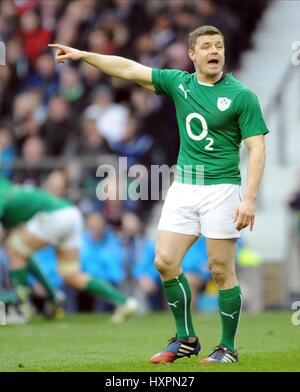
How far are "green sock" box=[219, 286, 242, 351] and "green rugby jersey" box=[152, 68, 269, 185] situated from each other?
78 cm

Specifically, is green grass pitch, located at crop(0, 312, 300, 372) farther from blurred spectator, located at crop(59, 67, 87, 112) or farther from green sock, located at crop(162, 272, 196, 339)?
blurred spectator, located at crop(59, 67, 87, 112)

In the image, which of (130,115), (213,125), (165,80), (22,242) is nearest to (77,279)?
(22,242)

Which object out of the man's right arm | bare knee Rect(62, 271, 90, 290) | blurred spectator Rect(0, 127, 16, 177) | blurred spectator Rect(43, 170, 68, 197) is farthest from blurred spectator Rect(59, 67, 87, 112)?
the man's right arm

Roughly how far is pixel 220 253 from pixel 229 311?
1.43 feet

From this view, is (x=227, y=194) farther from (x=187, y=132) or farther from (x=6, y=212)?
Result: (x=6, y=212)

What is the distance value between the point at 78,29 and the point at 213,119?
10.3 m

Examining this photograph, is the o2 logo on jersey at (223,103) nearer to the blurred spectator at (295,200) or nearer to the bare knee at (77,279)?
the bare knee at (77,279)

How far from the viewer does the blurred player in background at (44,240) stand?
13609mm

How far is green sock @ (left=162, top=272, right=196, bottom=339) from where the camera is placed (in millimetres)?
8469

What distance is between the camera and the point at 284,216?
1691cm

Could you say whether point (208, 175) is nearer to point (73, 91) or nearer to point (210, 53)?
point (210, 53)
